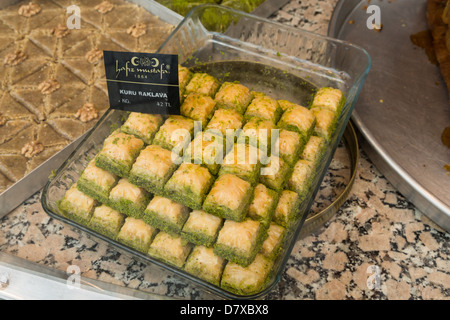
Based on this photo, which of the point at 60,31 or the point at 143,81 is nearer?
the point at 143,81

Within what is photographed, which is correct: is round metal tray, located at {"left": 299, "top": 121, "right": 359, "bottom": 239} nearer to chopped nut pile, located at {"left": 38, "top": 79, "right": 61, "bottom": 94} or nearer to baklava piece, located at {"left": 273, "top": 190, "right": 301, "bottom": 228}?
baklava piece, located at {"left": 273, "top": 190, "right": 301, "bottom": 228}

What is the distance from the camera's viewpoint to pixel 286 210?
1688 mm

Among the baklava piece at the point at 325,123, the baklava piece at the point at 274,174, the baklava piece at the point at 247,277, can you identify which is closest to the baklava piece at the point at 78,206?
the baklava piece at the point at 247,277

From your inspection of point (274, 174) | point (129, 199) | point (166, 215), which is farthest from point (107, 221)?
point (274, 174)

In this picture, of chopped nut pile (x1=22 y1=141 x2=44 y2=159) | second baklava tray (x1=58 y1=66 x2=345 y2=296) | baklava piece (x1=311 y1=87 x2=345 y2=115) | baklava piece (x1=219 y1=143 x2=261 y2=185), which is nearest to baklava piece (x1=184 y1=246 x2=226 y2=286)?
second baklava tray (x1=58 y1=66 x2=345 y2=296)

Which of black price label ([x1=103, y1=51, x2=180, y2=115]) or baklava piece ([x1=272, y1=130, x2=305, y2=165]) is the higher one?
black price label ([x1=103, y1=51, x2=180, y2=115])

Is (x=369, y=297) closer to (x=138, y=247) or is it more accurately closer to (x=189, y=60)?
(x=138, y=247)

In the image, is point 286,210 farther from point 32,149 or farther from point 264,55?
point 32,149

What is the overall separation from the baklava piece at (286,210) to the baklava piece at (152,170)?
19.0 inches

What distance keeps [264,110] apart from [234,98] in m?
0.17

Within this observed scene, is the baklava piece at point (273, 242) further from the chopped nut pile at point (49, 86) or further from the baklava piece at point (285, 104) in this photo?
the chopped nut pile at point (49, 86)

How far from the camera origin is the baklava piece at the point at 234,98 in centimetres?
202

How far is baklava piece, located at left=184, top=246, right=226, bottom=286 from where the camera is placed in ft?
5.16

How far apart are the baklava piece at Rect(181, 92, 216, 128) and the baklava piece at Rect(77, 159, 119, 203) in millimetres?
467
